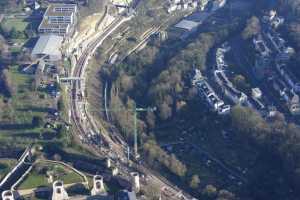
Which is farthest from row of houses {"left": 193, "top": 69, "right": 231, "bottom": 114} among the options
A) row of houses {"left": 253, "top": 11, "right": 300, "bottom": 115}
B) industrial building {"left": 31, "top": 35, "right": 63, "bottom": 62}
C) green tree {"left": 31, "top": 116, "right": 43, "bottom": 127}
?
industrial building {"left": 31, "top": 35, "right": 63, "bottom": 62}

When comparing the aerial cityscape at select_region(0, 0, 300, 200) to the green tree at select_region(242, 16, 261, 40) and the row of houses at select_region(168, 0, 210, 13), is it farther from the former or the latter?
the row of houses at select_region(168, 0, 210, 13)

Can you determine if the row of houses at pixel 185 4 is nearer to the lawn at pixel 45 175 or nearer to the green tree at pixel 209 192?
the lawn at pixel 45 175

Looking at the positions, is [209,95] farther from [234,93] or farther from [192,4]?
[192,4]

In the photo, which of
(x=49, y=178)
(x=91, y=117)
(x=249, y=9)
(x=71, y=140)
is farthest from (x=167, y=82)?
(x=249, y=9)

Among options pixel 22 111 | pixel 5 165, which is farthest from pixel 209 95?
pixel 5 165

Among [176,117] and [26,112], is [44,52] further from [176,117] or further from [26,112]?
[176,117]

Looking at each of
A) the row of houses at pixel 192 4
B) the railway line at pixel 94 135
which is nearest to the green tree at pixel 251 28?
the row of houses at pixel 192 4

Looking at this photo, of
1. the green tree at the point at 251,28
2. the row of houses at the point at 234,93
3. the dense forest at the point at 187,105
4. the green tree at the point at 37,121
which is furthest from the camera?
the green tree at the point at 251,28
